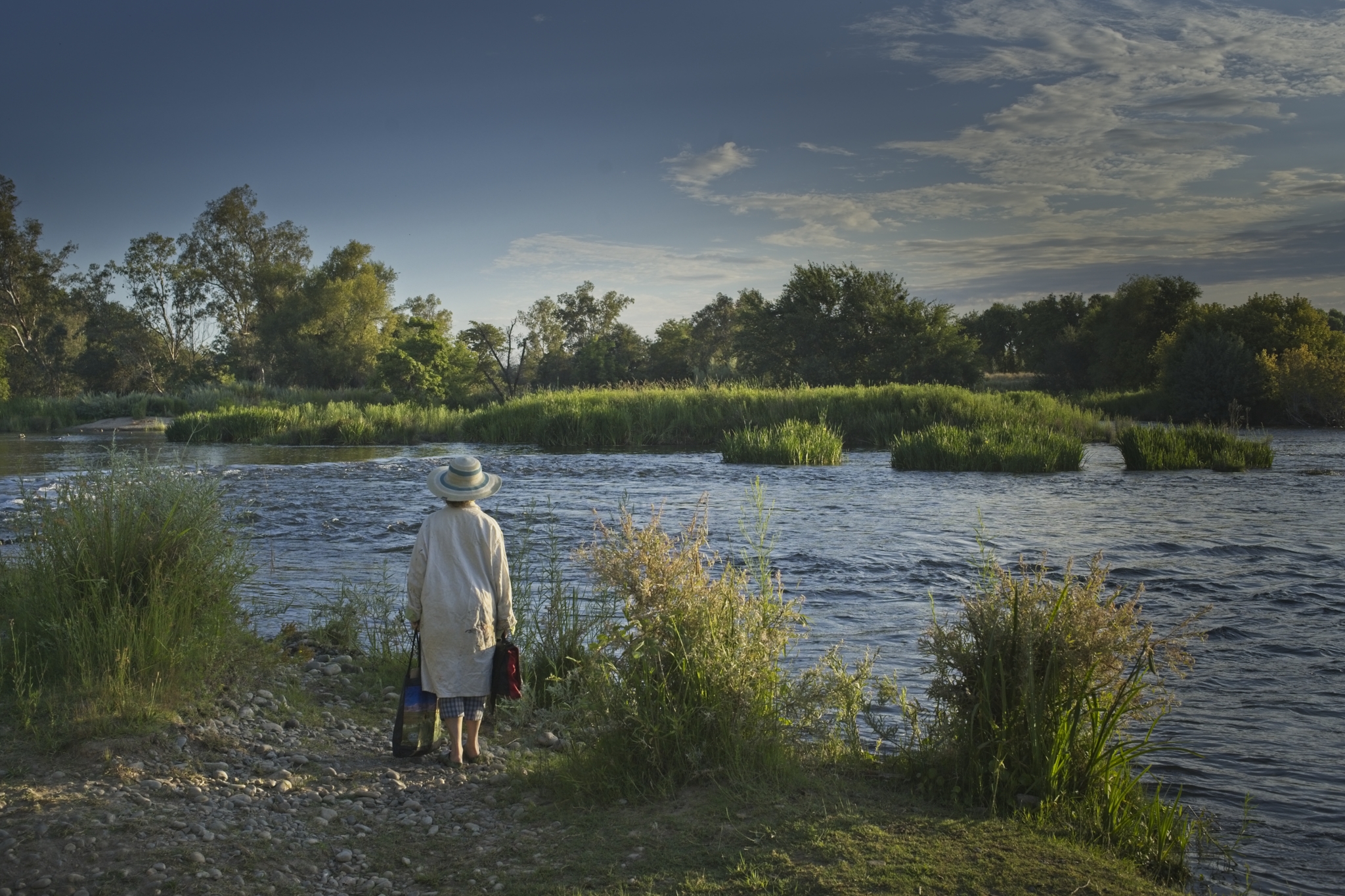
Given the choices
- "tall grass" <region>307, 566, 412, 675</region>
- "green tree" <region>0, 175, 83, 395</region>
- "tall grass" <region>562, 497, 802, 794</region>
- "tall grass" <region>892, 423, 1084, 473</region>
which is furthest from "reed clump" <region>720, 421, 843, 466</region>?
"green tree" <region>0, 175, 83, 395</region>

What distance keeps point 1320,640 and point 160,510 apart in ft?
28.8

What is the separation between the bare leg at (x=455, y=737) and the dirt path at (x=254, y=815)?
0.31 ft

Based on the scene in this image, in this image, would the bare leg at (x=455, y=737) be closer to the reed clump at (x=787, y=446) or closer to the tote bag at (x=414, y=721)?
the tote bag at (x=414, y=721)

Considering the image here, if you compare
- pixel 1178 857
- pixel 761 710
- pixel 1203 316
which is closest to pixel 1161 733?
pixel 1178 857

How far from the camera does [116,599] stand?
5.26 m

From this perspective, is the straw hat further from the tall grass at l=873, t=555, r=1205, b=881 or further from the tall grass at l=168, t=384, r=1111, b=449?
the tall grass at l=168, t=384, r=1111, b=449

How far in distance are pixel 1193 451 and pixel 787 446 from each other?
9.45 meters

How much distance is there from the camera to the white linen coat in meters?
4.96

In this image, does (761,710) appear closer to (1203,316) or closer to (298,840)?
(298,840)

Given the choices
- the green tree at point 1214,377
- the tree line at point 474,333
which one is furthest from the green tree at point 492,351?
the green tree at point 1214,377

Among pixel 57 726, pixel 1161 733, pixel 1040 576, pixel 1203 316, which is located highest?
pixel 1203 316

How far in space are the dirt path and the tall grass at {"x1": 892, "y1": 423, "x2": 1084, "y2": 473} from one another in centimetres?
1826

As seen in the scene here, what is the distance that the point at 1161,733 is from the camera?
18.3ft

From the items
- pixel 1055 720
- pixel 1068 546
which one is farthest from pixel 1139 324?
pixel 1055 720
